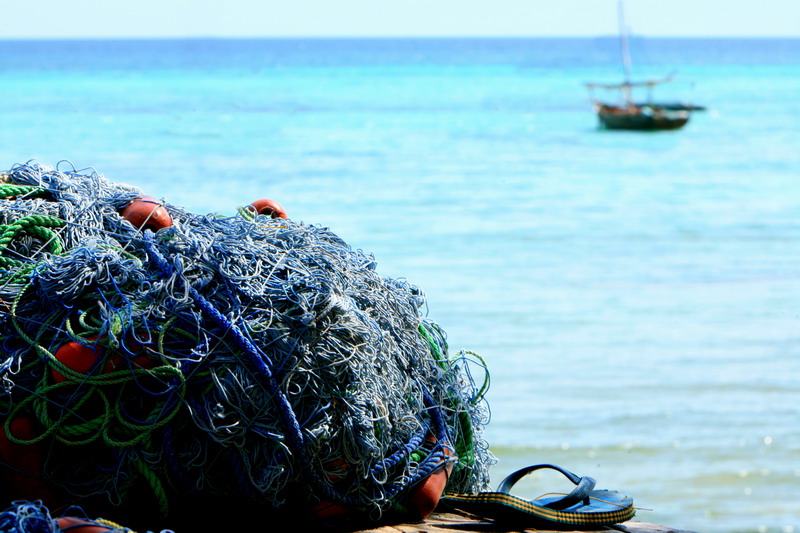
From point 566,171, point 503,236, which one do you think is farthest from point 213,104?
point 503,236

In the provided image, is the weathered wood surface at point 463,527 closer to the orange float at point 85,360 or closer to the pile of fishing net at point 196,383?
the pile of fishing net at point 196,383

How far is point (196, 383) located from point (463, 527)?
964 mm

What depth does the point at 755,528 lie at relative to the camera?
5887mm

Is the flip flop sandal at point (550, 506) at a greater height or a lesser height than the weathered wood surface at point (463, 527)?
greater

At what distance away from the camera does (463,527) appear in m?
3.24

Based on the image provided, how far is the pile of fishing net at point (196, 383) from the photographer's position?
286 cm

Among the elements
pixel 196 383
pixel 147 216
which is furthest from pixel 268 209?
pixel 196 383

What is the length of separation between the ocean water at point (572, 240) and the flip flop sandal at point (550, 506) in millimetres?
1662

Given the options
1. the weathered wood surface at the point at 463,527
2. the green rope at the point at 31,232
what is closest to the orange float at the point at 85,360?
the green rope at the point at 31,232

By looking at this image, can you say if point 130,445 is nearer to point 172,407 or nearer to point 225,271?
point 172,407

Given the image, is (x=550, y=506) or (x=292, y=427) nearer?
(x=292, y=427)

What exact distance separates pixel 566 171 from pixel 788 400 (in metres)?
17.3

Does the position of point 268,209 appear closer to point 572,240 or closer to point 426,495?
point 426,495

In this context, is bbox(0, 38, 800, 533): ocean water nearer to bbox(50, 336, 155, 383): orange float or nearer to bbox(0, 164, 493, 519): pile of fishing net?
bbox(0, 164, 493, 519): pile of fishing net
